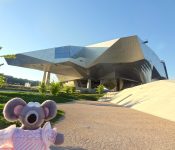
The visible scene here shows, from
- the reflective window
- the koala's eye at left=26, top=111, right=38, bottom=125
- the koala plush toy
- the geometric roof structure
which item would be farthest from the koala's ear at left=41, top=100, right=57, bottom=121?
the reflective window

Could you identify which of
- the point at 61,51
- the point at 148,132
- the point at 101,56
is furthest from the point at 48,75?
the point at 148,132

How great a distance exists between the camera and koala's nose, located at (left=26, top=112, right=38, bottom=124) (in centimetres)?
355

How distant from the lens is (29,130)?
3.48 m

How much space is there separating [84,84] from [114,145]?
80.7 m

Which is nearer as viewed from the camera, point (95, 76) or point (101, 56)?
point (101, 56)

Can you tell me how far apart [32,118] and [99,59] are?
195 ft

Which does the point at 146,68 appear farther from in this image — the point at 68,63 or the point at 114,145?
the point at 114,145

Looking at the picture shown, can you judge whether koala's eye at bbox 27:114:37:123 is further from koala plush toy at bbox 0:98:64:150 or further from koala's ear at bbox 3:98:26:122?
koala's ear at bbox 3:98:26:122

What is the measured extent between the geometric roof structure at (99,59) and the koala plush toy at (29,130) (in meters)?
51.9

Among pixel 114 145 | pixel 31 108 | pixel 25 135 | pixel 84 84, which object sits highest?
pixel 84 84

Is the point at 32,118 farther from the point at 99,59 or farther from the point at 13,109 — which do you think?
the point at 99,59

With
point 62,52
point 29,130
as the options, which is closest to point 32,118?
point 29,130

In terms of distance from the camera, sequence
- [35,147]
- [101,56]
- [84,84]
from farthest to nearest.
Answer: [84,84]
[101,56]
[35,147]

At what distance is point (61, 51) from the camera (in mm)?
63469
